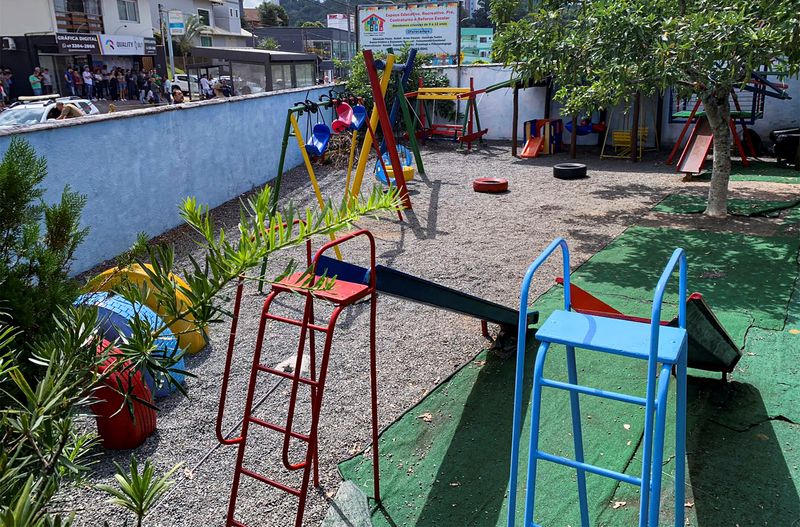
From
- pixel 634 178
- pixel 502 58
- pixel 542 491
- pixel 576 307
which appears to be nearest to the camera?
pixel 542 491

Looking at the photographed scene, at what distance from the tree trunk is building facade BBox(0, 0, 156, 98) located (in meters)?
30.4

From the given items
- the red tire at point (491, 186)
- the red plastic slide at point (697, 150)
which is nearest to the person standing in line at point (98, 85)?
the red tire at point (491, 186)

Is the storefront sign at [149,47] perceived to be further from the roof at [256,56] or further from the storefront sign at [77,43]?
the roof at [256,56]

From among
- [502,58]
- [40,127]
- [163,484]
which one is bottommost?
[163,484]

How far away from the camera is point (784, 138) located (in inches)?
496

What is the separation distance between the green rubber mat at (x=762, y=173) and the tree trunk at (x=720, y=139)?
2872mm

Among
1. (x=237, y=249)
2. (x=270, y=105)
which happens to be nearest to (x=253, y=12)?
(x=270, y=105)

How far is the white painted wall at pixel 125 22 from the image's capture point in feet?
130

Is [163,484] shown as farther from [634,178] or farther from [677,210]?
[634,178]

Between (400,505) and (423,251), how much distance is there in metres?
4.88

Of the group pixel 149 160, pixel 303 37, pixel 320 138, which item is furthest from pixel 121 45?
pixel 320 138

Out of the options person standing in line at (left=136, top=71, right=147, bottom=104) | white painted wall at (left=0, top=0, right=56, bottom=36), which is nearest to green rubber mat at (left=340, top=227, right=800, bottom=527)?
person standing in line at (left=136, top=71, right=147, bottom=104)

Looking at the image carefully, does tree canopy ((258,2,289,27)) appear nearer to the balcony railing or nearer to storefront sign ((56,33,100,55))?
the balcony railing

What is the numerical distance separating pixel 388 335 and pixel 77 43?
35.2m
